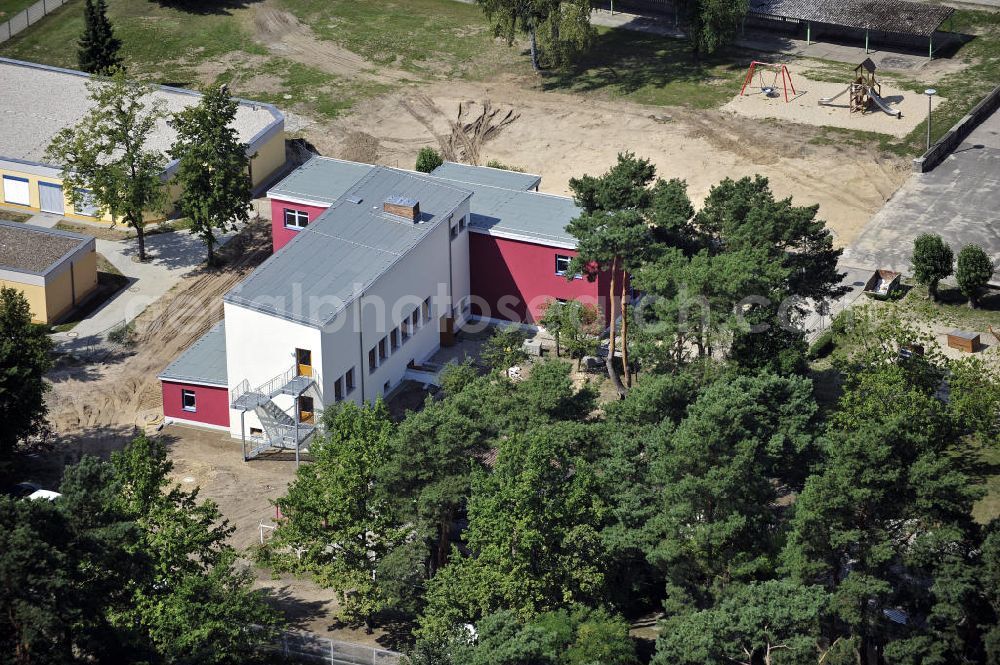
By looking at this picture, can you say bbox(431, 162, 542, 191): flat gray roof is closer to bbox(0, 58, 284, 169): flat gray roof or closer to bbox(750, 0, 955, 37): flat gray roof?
bbox(0, 58, 284, 169): flat gray roof

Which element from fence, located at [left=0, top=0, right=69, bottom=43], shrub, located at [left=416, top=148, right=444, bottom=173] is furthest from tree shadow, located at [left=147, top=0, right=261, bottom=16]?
shrub, located at [left=416, top=148, right=444, bottom=173]

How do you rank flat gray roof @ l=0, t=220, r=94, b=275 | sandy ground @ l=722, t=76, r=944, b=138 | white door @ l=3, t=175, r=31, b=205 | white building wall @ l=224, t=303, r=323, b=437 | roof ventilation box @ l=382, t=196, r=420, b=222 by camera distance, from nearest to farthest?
white building wall @ l=224, t=303, r=323, b=437 → roof ventilation box @ l=382, t=196, r=420, b=222 → flat gray roof @ l=0, t=220, r=94, b=275 → white door @ l=3, t=175, r=31, b=205 → sandy ground @ l=722, t=76, r=944, b=138

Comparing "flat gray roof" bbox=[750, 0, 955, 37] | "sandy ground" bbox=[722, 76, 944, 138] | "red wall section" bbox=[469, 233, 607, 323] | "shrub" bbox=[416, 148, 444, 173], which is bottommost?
"red wall section" bbox=[469, 233, 607, 323]

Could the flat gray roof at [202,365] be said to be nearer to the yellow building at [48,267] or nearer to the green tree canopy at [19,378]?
the green tree canopy at [19,378]

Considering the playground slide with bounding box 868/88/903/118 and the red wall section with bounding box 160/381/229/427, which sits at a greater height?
the playground slide with bounding box 868/88/903/118

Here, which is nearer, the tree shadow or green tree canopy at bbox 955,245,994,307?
green tree canopy at bbox 955,245,994,307

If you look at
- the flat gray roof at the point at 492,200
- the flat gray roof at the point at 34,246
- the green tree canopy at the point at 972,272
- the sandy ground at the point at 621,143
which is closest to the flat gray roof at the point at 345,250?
the flat gray roof at the point at 492,200

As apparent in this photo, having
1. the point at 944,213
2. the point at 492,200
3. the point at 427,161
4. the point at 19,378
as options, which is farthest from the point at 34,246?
the point at 944,213
